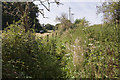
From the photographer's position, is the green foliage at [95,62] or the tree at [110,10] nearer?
the green foliage at [95,62]

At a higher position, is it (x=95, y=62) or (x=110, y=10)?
(x=110, y=10)

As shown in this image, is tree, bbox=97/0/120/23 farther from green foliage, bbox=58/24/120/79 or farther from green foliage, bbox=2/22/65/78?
green foliage, bbox=2/22/65/78

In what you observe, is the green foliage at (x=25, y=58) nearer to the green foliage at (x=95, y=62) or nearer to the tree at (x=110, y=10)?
the green foliage at (x=95, y=62)

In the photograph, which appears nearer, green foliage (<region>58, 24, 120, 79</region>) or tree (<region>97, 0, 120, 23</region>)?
green foliage (<region>58, 24, 120, 79</region>)

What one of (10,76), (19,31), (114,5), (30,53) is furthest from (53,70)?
(114,5)

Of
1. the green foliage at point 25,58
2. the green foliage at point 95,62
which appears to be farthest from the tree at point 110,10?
the green foliage at point 25,58

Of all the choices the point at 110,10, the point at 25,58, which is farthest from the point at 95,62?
the point at 110,10

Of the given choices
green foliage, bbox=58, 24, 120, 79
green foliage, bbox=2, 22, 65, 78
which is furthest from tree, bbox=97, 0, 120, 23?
green foliage, bbox=2, 22, 65, 78

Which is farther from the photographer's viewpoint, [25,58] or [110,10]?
[110,10]

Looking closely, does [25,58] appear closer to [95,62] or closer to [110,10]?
[95,62]

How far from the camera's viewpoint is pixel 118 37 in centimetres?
446

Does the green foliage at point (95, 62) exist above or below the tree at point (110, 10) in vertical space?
below

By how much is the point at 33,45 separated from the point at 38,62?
546 millimetres

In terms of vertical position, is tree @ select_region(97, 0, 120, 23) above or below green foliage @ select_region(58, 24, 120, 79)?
above
